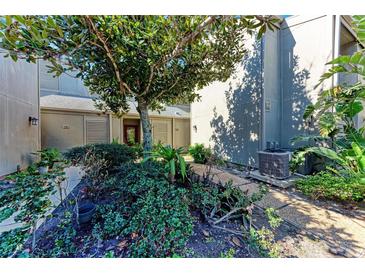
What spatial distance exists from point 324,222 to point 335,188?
4.38 feet

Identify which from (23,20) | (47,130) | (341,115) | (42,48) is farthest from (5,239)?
(47,130)

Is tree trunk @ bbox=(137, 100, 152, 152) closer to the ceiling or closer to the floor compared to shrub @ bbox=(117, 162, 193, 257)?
closer to the ceiling

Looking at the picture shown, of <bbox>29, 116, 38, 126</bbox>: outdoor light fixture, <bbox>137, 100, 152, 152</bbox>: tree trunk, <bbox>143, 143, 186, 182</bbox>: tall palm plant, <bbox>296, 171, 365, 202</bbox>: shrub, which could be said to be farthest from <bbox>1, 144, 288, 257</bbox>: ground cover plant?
<bbox>29, 116, 38, 126</bbox>: outdoor light fixture

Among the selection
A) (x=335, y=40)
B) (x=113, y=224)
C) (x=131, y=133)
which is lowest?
(x=113, y=224)

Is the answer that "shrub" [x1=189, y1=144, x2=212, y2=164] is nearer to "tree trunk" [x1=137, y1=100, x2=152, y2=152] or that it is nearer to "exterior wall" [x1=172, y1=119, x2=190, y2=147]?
"tree trunk" [x1=137, y1=100, x2=152, y2=152]

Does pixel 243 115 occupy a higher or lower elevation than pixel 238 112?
lower

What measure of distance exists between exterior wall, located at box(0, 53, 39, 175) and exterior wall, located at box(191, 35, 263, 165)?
7.86 metres

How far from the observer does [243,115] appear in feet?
23.1

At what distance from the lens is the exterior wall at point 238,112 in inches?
256

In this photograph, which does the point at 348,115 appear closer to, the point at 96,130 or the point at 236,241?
the point at 236,241

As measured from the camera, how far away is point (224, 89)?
7.94 m

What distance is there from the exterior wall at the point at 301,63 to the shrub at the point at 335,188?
2.20m

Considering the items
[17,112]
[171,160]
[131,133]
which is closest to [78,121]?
[131,133]

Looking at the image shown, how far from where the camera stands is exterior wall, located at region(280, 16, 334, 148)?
18.0 ft
